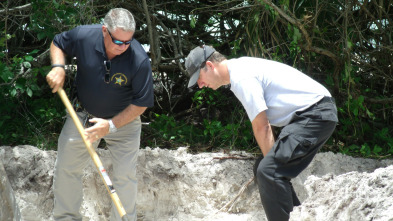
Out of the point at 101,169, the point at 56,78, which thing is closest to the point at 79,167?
the point at 101,169

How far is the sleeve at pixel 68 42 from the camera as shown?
386 centimetres

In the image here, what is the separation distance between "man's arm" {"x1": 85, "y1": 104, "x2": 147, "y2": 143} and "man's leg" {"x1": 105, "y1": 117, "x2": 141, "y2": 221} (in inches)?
9.3

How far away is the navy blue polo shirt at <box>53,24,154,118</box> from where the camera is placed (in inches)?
148

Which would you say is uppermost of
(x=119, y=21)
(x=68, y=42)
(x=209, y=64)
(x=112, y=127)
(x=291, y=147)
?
(x=119, y=21)

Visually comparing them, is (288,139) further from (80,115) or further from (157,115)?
(157,115)

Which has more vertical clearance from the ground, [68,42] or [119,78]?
[68,42]

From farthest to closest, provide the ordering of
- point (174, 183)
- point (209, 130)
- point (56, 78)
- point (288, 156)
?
point (209, 130), point (174, 183), point (56, 78), point (288, 156)

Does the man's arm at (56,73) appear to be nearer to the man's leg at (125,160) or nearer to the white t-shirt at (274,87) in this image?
the man's leg at (125,160)

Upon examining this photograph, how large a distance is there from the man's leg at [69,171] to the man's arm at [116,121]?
267 mm

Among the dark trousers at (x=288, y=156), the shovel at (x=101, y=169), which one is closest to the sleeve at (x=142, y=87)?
the shovel at (x=101, y=169)

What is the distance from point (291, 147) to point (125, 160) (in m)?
1.52

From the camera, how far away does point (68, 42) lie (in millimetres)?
3879

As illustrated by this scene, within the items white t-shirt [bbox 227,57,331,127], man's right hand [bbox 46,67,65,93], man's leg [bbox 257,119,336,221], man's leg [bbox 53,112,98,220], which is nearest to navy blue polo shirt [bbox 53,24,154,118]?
man's right hand [bbox 46,67,65,93]

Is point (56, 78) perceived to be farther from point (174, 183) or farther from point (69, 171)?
point (174, 183)
